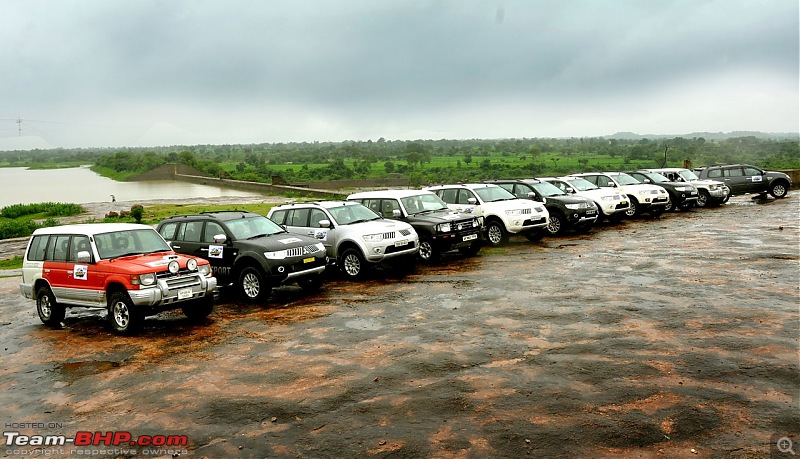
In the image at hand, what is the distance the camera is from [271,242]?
1180 cm

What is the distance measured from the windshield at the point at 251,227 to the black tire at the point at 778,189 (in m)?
25.1

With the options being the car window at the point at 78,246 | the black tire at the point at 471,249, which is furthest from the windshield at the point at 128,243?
the black tire at the point at 471,249

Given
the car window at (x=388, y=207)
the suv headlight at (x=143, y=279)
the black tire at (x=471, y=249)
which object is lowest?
the black tire at (x=471, y=249)

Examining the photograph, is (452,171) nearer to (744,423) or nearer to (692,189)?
(692,189)

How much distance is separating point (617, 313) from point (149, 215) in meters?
30.2

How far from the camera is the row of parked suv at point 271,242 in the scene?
32.2ft

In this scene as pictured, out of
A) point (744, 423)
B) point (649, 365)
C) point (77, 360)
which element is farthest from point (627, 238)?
point (77, 360)

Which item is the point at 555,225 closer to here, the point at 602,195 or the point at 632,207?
the point at 602,195

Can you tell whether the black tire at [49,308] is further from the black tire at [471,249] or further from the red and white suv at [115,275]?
the black tire at [471,249]

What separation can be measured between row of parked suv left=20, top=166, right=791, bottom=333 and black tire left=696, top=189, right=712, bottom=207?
6.55 metres

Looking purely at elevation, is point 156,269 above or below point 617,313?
above

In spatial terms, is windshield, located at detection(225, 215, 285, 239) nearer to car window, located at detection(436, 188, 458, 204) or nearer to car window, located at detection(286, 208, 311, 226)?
car window, located at detection(286, 208, 311, 226)

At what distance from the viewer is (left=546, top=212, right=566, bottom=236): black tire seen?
18.7 metres

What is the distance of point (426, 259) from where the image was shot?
15008mm
